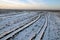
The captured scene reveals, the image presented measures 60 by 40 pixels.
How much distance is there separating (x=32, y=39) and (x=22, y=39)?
379 millimetres

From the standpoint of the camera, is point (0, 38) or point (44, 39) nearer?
point (0, 38)

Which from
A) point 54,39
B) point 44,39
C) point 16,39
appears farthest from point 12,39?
point 54,39

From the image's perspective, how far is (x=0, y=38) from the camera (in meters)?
6.26

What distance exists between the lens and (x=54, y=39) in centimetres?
696

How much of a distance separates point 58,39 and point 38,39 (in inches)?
40.2

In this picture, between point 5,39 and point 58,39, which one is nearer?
point 5,39

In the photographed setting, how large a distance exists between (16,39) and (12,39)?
16cm

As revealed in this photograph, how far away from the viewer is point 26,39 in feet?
20.9

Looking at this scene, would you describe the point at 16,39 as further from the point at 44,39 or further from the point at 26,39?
the point at 44,39

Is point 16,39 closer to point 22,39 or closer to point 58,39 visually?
point 22,39

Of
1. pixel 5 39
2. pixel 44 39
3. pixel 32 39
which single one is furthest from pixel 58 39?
pixel 5 39

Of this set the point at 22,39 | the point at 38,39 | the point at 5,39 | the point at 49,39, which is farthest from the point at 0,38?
the point at 49,39

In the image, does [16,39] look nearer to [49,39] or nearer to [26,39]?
[26,39]

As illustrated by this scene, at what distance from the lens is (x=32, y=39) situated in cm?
636
